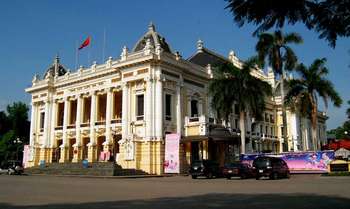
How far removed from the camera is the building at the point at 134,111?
135 feet

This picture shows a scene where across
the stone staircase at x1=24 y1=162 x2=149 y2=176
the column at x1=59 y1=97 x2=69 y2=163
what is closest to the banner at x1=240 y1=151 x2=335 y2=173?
the stone staircase at x1=24 y1=162 x2=149 y2=176

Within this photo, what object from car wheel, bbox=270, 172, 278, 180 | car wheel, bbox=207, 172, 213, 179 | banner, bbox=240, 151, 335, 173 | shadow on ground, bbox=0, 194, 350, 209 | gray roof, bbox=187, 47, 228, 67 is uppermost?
gray roof, bbox=187, 47, 228, 67

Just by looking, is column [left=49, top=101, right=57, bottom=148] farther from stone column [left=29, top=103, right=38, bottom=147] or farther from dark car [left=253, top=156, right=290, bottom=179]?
dark car [left=253, top=156, right=290, bottom=179]

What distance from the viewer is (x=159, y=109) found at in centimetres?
4106

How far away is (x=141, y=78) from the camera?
42.3m

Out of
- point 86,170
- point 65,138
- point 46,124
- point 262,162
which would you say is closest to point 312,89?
point 262,162

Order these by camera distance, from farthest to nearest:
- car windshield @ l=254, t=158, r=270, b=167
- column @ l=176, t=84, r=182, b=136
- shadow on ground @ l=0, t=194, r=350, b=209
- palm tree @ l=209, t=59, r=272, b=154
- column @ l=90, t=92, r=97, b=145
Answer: column @ l=90, t=92, r=97, b=145, column @ l=176, t=84, r=182, b=136, palm tree @ l=209, t=59, r=272, b=154, car windshield @ l=254, t=158, r=270, b=167, shadow on ground @ l=0, t=194, r=350, b=209

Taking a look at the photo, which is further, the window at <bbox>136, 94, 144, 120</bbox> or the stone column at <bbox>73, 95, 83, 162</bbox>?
the stone column at <bbox>73, 95, 83, 162</bbox>

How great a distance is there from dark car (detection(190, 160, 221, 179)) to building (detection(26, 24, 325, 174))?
604 centimetres

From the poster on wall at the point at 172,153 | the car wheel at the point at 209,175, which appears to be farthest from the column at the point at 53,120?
the car wheel at the point at 209,175

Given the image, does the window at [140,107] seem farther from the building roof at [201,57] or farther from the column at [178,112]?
the building roof at [201,57]

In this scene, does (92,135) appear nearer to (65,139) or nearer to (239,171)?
(65,139)

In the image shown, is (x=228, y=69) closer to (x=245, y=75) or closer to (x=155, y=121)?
(x=245, y=75)

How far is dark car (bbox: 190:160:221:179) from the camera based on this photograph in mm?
33125
